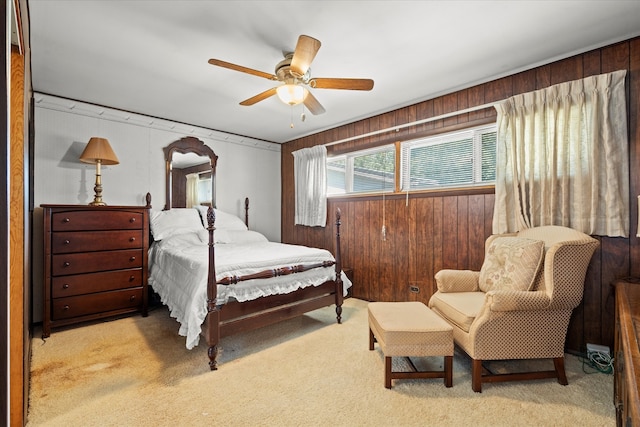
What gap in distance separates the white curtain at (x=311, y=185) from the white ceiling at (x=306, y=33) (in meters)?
1.26

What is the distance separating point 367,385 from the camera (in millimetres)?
2039

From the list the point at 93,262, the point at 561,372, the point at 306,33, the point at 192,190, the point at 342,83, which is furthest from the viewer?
the point at 192,190

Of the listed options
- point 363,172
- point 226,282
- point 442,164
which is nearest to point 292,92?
point 226,282

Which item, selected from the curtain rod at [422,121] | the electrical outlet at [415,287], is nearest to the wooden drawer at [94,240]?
the curtain rod at [422,121]

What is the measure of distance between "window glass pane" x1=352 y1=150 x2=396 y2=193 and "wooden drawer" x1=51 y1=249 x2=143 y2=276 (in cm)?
274

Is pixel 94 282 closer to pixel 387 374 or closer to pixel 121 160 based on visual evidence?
pixel 121 160

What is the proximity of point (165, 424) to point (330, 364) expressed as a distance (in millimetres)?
1119

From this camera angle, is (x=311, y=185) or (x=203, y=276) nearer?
(x=203, y=276)

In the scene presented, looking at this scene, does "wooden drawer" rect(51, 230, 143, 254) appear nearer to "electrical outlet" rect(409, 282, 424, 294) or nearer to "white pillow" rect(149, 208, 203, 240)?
"white pillow" rect(149, 208, 203, 240)

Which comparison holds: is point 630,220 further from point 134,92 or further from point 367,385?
point 134,92

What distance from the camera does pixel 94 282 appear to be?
3092 millimetres

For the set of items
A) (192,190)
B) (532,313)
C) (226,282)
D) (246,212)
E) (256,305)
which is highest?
(192,190)

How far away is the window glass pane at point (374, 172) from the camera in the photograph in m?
3.77

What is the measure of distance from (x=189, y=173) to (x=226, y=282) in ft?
8.13
